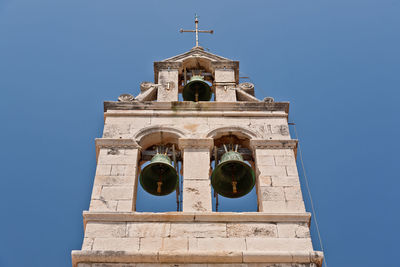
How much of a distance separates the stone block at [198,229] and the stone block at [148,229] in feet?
0.44

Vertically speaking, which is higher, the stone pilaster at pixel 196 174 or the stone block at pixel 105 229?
the stone pilaster at pixel 196 174

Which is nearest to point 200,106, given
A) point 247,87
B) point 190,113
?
point 190,113

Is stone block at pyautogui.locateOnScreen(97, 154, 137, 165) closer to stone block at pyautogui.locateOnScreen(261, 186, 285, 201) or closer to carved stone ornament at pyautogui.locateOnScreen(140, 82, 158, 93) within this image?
stone block at pyautogui.locateOnScreen(261, 186, 285, 201)

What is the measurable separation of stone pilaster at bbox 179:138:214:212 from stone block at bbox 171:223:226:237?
1.70 ft

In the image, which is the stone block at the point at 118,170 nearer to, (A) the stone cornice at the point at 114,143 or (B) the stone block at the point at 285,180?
(A) the stone cornice at the point at 114,143

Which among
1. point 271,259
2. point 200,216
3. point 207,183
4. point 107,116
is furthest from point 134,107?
point 271,259

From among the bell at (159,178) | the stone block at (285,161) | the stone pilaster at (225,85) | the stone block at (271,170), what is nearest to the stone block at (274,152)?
the stone block at (285,161)

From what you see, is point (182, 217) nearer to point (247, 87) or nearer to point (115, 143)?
point (115, 143)

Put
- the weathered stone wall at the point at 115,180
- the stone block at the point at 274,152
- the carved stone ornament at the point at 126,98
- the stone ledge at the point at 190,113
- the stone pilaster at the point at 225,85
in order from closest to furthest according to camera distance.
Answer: the weathered stone wall at the point at 115,180 < the stone block at the point at 274,152 < the stone ledge at the point at 190,113 < the carved stone ornament at the point at 126,98 < the stone pilaster at the point at 225,85

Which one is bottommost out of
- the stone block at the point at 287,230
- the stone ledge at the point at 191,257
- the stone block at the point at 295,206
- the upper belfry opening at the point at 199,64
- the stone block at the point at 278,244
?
the stone ledge at the point at 191,257

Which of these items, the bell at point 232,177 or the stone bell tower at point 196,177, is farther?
the bell at point 232,177

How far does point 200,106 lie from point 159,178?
95.5 inches

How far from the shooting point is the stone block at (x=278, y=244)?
11091 millimetres

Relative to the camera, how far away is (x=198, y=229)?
11.5 meters
